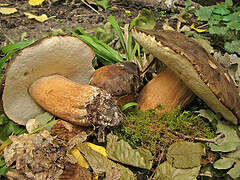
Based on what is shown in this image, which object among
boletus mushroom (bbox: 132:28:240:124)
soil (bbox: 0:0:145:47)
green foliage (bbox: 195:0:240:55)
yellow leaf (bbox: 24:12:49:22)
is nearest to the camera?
boletus mushroom (bbox: 132:28:240:124)

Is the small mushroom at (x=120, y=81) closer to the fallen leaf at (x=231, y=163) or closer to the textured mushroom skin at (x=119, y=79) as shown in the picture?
the textured mushroom skin at (x=119, y=79)

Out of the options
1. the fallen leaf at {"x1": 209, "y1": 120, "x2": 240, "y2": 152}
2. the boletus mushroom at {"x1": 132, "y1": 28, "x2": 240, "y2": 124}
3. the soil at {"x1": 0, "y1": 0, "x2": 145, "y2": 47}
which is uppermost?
the boletus mushroom at {"x1": 132, "y1": 28, "x2": 240, "y2": 124}

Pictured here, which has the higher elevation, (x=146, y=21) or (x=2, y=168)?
(x=146, y=21)

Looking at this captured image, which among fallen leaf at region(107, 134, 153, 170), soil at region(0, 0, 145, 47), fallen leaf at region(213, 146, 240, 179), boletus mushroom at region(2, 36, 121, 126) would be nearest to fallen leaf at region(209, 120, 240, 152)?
fallen leaf at region(213, 146, 240, 179)

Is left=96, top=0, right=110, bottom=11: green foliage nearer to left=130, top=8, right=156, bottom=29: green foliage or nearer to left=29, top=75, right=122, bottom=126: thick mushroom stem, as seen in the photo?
left=130, top=8, right=156, bottom=29: green foliage

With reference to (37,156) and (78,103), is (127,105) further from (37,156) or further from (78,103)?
(37,156)

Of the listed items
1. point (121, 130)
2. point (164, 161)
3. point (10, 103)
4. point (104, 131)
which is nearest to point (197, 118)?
point (164, 161)

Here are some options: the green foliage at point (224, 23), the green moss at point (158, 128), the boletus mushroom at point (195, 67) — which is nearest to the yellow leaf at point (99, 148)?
the green moss at point (158, 128)

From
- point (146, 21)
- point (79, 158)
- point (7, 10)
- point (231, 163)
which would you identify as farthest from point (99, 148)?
point (7, 10)
